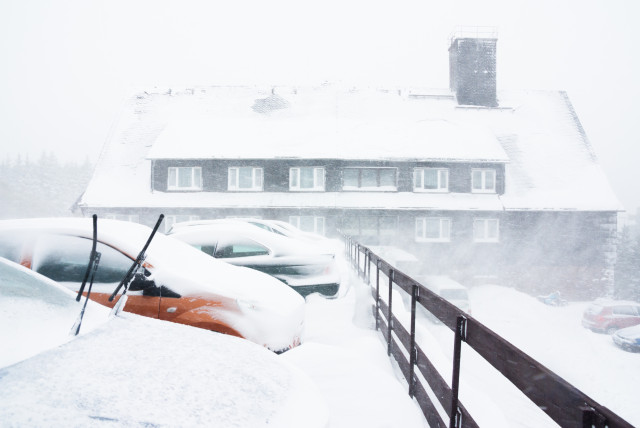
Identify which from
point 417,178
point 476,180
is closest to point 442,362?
point 417,178

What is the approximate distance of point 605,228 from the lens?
2470 cm

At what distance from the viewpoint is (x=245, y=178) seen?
24703mm

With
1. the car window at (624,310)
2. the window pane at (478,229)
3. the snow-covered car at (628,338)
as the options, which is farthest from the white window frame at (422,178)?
the snow-covered car at (628,338)

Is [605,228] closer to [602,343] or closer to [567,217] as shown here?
[567,217]

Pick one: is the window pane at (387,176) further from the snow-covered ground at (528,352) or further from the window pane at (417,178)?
the snow-covered ground at (528,352)

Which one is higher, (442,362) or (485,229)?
(485,229)

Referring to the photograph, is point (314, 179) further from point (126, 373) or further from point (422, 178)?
point (126, 373)

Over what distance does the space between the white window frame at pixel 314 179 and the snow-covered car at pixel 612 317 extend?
15341 mm

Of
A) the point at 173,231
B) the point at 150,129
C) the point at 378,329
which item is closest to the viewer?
the point at 378,329

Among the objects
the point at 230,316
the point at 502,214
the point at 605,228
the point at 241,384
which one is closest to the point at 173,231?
the point at 230,316

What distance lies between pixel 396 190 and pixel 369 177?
1.81 m

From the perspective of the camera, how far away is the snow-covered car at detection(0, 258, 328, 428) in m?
1.87

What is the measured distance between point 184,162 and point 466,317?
942 inches

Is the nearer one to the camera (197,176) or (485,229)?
(485,229)
